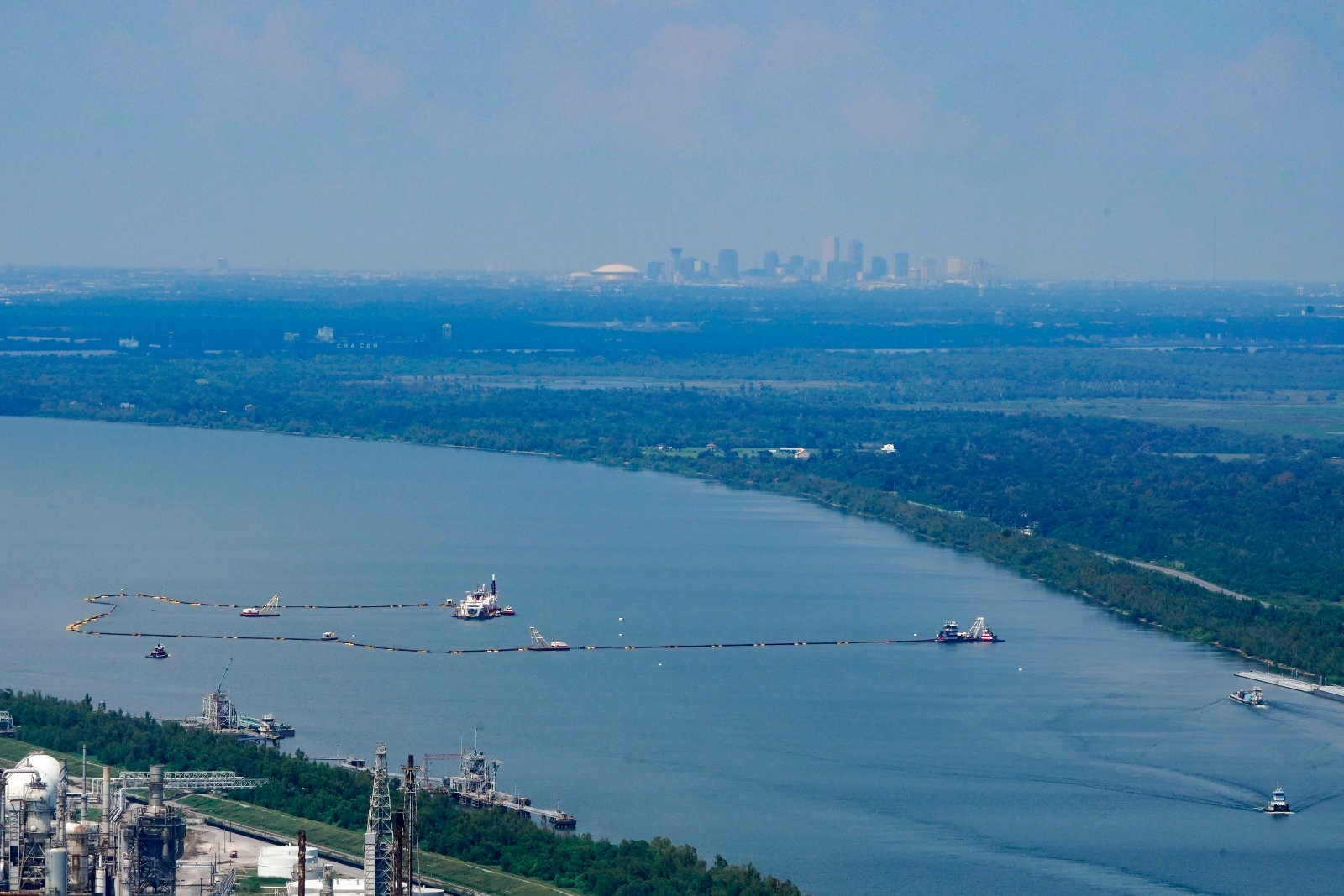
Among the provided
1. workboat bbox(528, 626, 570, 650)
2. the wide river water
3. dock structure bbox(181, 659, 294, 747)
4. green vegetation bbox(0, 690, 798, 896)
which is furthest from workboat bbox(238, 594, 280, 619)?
green vegetation bbox(0, 690, 798, 896)

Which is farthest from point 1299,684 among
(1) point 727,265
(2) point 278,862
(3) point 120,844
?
(1) point 727,265

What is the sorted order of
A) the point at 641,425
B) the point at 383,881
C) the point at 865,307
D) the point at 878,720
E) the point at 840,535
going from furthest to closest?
1. the point at 865,307
2. the point at 641,425
3. the point at 840,535
4. the point at 878,720
5. the point at 383,881

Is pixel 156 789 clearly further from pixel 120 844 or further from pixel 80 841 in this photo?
pixel 80 841

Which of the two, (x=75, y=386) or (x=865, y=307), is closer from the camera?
(x=75, y=386)

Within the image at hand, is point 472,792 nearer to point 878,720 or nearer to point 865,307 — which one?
point 878,720

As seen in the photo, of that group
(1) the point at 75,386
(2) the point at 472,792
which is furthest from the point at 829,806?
(1) the point at 75,386

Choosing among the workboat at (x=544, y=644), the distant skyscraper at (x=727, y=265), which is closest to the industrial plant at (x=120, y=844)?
the workboat at (x=544, y=644)

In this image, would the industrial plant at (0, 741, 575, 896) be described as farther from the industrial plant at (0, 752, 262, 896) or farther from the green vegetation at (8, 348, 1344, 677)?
the green vegetation at (8, 348, 1344, 677)
